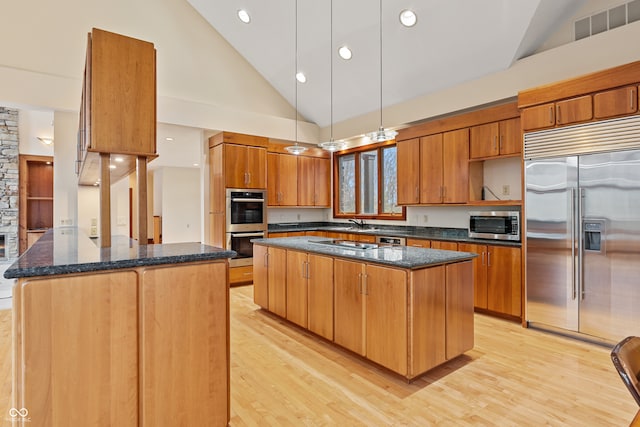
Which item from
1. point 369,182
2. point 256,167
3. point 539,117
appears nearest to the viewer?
point 539,117

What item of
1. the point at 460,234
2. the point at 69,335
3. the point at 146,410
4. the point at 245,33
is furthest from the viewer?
the point at 245,33

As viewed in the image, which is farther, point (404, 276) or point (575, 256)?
point (575, 256)

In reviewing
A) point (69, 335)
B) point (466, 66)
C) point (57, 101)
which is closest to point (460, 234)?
point (466, 66)

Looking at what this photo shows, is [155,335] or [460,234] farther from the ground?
[460,234]

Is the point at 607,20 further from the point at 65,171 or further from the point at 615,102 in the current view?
the point at 65,171

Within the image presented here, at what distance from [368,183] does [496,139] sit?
264cm

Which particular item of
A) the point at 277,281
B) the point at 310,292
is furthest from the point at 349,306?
the point at 277,281

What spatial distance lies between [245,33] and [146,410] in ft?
17.5

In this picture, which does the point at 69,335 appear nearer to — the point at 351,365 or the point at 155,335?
the point at 155,335

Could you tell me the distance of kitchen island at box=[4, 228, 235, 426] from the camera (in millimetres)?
1371

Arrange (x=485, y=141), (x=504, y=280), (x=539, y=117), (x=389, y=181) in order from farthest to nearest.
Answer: (x=389, y=181) → (x=485, y=141) → (x=504, y=280) → (x=539, y=117)

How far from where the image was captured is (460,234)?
4.70 metres

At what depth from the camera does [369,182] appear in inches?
249

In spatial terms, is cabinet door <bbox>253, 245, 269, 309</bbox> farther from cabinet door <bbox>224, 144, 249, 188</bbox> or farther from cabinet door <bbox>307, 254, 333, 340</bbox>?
cabinet door <bbox>224, 144, 249, 188</bbox>
